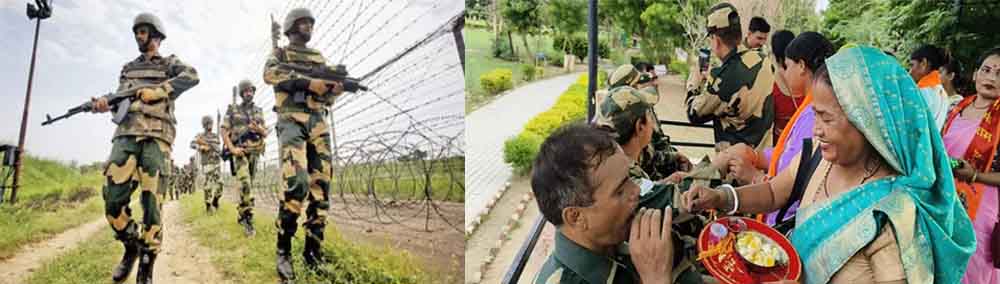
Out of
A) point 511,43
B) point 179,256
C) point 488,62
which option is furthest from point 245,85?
point 511,43

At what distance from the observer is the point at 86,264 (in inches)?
104

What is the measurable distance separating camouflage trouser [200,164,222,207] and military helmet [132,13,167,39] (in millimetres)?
599

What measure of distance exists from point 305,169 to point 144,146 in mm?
737

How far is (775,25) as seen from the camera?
417 inches

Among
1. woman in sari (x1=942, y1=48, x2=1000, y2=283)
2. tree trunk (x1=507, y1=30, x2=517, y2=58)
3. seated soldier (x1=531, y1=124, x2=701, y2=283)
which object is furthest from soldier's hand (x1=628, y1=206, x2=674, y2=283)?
tree trunk (x1=507, y1=30, x2=517, y2=58)

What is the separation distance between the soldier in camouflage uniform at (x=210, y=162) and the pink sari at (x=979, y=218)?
9.85 ft

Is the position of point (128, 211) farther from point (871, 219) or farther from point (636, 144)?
point (871, 219)

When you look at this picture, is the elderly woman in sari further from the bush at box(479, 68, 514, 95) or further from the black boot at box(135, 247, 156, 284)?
the bush at box(479, 68, 514, 95)

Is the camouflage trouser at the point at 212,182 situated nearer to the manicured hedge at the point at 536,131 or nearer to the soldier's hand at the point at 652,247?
the soldier's hand at the point at 652,247

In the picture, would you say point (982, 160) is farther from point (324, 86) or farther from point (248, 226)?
point (248, 226)

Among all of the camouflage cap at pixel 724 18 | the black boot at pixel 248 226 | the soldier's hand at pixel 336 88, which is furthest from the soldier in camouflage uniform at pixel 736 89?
the black boot at pixel 248 226

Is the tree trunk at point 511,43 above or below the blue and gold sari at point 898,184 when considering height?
above

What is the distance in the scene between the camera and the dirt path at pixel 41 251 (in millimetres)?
2529

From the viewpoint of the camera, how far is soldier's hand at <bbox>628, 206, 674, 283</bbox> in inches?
47.8
